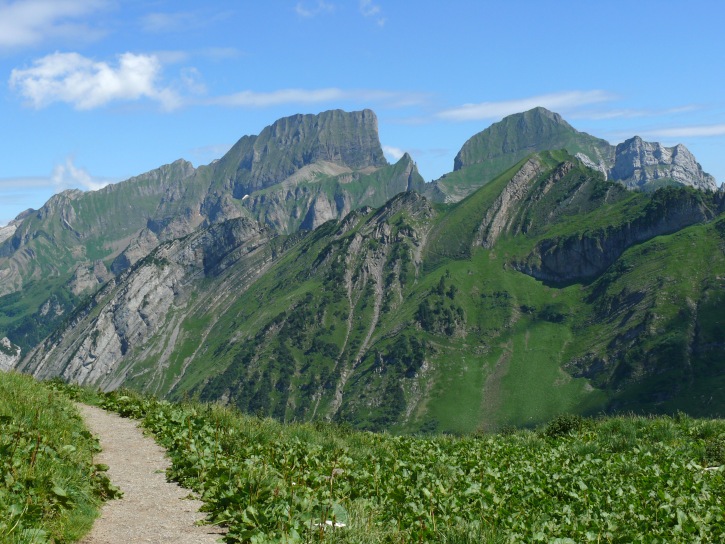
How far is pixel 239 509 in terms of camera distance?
43.1ft

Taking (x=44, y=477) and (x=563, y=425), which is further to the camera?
(x=563, y=425)

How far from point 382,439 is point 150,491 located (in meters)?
11.4

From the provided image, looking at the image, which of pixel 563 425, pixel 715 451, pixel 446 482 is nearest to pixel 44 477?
pixel 446 482

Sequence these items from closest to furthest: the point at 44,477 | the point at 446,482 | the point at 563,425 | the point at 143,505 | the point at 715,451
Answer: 1. the point at 44,477
2. the point at 143,505
3. the point at 446,482
4. the point at 715,451
5. the point at 563,425

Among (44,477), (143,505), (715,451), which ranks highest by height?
(44,477)

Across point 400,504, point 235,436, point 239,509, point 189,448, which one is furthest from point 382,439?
point 239,509

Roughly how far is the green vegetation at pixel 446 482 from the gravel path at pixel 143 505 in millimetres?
464

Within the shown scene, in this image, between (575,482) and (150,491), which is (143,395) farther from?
(575,482)

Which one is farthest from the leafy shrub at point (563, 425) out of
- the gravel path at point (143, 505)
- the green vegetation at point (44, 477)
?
the green vegetation at point (44, 477)

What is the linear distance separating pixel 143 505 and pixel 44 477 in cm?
240

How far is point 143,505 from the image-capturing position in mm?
14102

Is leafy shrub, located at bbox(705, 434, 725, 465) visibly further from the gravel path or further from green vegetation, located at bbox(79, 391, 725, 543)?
the gravel path

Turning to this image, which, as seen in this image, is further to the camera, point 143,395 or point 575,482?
point 143,395

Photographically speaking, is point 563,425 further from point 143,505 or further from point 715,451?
point 143,505
